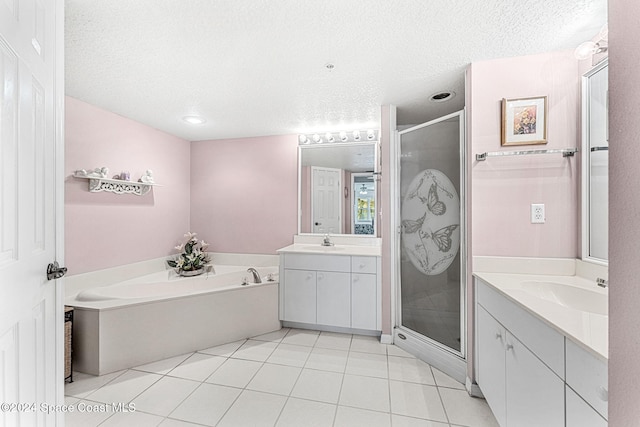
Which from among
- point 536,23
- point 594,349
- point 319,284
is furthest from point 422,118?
point 594,349

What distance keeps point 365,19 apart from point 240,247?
282 cm

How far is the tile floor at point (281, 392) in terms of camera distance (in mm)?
1534

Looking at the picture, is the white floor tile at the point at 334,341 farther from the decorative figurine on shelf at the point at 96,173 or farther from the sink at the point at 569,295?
the decorative figurine on shelf at the point at 96,173

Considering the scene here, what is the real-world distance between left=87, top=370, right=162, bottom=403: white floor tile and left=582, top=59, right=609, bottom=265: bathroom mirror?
2.90m

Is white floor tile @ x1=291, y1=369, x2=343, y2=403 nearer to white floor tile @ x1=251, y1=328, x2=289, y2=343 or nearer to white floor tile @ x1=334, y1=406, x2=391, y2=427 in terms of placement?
white floor tile @ x1=334, y1=406, x2=391, y2=427

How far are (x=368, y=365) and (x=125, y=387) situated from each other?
5.70 feet

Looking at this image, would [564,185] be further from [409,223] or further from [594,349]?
[594,349]

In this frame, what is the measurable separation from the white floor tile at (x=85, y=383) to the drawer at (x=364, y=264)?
202 cm

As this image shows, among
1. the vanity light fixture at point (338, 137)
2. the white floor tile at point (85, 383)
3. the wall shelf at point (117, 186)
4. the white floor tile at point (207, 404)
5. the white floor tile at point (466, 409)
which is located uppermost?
the vanity light fixture at point (338, 137)

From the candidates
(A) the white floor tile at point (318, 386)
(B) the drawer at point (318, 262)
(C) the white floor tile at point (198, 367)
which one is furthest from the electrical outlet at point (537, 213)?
(C) the white floor tile at point (198, 367)

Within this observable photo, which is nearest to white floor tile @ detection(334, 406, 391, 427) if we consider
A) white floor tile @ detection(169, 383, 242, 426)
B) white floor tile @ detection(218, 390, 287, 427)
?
white floor tile @ detection(218, 390, 287, 427)

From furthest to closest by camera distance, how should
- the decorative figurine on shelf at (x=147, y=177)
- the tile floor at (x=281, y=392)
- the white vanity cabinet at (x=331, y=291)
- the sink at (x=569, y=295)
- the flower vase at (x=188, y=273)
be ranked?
the flower vase at (x=188, y=273) → the decorative figurine on shelf at (x=147, y=177) → the white vanity cabinet at (x=331, y=291) → the tile floor at (x=281, y=392) → the sink at (x=569, y=295)

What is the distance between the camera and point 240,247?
135 inches

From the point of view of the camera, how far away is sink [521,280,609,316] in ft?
→ 4.12
